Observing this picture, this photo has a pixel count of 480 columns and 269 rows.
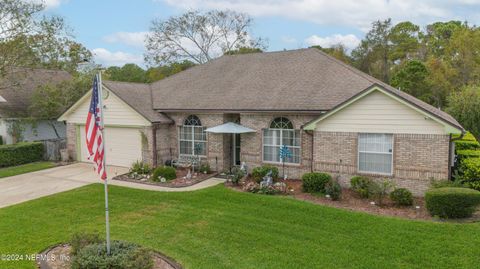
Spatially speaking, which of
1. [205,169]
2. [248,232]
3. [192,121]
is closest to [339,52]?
[192,121]

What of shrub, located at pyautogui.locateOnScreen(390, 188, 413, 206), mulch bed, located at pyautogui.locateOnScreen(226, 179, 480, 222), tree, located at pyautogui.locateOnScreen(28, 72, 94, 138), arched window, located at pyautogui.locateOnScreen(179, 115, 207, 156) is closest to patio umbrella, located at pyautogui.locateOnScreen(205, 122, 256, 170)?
arched window, located at pyautogui.locateOnScreen(179, 115, 207, 156)

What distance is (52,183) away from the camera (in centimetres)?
1545

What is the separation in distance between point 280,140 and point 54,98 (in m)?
16.4

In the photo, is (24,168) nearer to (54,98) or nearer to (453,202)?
(54,98)

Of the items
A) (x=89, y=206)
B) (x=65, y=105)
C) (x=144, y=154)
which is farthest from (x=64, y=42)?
(x=89, y=206)

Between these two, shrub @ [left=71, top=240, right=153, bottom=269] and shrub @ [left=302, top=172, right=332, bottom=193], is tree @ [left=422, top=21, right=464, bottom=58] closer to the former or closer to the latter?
shrub @ [left=302, top=172, right=332, bottom=193]

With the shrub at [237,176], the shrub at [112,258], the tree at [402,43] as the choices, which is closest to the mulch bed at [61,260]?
the shrub at [112,258]

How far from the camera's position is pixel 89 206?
1183 cm

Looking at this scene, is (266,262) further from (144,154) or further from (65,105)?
(65,105)

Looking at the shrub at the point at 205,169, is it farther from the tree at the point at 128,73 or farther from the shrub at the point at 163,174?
the tree at the point at 128,73

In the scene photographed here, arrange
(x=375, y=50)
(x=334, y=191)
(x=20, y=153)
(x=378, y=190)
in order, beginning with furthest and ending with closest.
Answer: (x=375, y=50) → (x=20, y=153) → (x=334, y=191) → (x=378, y=190)

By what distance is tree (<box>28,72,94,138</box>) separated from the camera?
23.3 meters

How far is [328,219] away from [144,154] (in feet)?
36.2

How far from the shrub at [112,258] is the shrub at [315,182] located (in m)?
7.62
